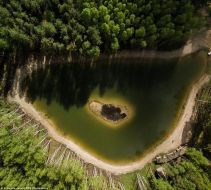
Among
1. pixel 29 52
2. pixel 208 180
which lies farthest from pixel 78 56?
pixel 208 180

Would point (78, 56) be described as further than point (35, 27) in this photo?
Yes

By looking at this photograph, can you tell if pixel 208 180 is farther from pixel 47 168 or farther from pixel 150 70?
pixel 47 168

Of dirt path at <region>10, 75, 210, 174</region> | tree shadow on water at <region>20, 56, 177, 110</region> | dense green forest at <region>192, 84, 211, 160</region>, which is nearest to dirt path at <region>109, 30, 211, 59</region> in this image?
tree shadow on water at <region>20, 56, 177, 110</region>

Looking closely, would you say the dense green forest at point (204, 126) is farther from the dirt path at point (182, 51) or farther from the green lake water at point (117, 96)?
the dirt path at point (182, 51)

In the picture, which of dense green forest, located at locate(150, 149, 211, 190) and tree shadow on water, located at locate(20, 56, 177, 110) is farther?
tree shadow on water, located at locate(20, 56, 177, 110)

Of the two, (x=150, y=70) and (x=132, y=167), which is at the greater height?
(x=150, y=70)

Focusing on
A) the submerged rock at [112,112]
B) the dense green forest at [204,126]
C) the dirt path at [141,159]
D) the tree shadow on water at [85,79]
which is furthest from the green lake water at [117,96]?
the dense green forest at [204,126]

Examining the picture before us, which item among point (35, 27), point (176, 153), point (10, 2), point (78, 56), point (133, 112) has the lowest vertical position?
point (176, 153)

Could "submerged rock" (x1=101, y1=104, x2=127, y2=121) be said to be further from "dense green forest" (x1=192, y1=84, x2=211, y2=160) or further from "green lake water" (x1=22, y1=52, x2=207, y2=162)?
"dense green forest" (x1=192, y1=84, x2=211, y2=160)
